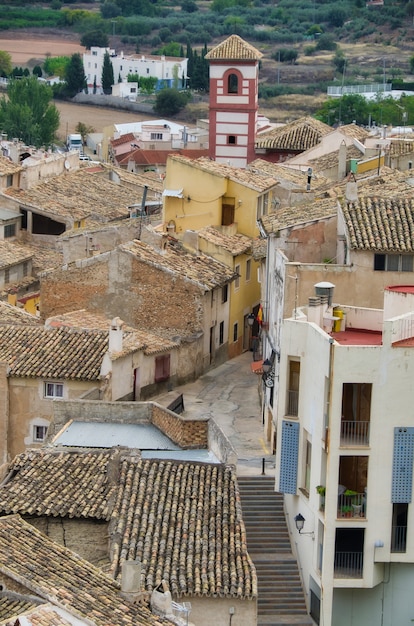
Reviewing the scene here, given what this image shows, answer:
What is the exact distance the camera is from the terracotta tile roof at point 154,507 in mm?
37375

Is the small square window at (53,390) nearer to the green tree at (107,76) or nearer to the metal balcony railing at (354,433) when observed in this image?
the metal balcony railing at (354,433)

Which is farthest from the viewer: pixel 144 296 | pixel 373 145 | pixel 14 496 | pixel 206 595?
pixel 373 145

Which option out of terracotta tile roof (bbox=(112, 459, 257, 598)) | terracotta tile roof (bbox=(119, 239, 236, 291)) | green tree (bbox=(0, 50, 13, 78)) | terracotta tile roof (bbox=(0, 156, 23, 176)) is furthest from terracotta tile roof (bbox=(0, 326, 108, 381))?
green tree (bbox=(0, 50, 13, 78))

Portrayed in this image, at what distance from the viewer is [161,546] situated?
3809 cm

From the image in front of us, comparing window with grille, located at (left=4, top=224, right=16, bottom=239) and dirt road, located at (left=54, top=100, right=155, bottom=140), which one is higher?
window with grille, located at (left=4, top=224, right=16, bottom=239)

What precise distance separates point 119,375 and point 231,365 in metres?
8.25

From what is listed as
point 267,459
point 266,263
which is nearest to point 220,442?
point 267,459

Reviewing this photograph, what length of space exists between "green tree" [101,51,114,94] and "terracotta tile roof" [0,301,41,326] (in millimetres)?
124238

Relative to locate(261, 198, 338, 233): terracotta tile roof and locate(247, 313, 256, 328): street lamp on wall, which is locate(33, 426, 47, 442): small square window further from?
locate(247, 313, 256, 328): street lamp on wall

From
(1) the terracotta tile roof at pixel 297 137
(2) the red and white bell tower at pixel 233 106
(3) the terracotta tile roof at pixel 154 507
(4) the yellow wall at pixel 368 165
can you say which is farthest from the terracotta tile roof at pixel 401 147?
(3) the terracotta tile roof at pixel 154 507

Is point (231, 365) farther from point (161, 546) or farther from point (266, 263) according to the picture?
point (161, 546)

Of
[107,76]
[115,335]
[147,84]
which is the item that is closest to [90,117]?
[107,76]

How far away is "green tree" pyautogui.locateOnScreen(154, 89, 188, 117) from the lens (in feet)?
546

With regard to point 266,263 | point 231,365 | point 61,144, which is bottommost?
point 61,144
